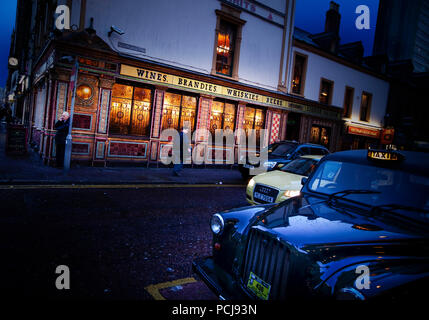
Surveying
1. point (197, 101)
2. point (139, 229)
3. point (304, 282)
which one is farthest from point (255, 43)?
point (304, 282)

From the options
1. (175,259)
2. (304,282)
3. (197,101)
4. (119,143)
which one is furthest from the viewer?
(197,101)

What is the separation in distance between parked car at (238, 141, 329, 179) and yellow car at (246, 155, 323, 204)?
3.82 meters

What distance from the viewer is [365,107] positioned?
23.5m

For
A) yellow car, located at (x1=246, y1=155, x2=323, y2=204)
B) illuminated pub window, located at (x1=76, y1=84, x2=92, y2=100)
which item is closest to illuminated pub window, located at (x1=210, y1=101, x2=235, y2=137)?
illuminated pub window, located at (x1=76, y1=84, x2=92, y2=100)

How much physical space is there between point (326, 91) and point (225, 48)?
9582 mm

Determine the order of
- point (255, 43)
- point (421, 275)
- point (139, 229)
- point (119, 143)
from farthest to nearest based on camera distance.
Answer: point (255, 43), point (119, 143), point (139, 229), point (421, 275)

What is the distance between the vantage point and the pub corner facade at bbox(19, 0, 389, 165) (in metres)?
11.0

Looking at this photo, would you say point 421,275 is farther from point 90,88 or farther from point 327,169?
point 90,88

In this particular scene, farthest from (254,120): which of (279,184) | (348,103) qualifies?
(279,184)

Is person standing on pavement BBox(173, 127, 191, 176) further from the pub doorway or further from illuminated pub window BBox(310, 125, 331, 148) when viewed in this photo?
illuminated pub window BBox(310, 125, 331, 148)

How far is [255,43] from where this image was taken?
15.9 m

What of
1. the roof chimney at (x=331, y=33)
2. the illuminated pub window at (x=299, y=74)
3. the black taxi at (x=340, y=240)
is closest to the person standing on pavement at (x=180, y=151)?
the black taxi at (x=340, y=240)

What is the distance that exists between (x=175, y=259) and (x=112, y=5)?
11550 mm

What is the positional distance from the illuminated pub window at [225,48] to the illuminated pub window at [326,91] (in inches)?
333
